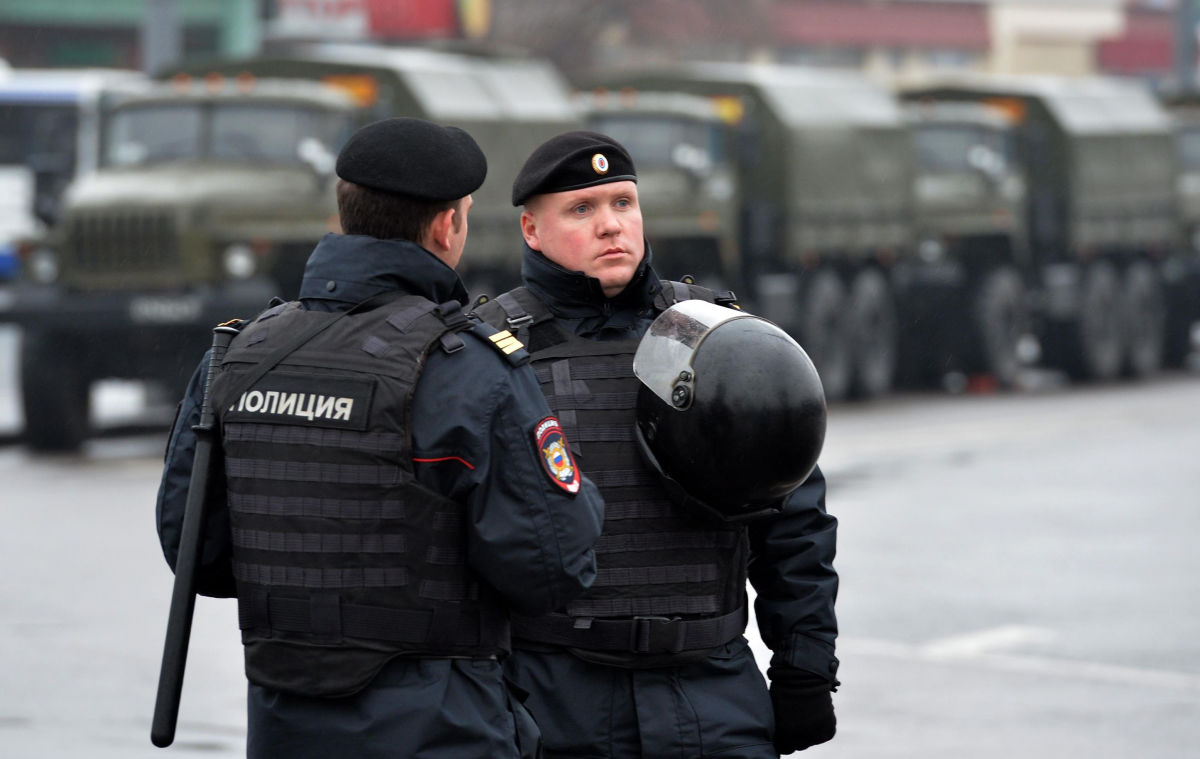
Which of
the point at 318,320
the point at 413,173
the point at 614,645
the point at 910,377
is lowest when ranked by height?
the point at 910,377

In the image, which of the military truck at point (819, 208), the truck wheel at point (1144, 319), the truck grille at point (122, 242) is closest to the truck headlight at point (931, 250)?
the military truck at point (819, 208)

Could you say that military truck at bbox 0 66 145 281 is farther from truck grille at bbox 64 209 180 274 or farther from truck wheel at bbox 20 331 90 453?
truck wheel at bbox 20 331 90 453

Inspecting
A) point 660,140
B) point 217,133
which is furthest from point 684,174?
point 217,133

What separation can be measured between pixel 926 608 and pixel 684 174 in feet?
37.3

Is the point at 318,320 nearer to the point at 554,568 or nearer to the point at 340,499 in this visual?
the point at 340,499

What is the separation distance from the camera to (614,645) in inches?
159

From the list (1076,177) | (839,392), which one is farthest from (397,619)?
(1076,177)

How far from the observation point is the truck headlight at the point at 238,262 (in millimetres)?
16016

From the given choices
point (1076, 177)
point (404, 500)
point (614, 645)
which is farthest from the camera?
point (1076, 177)

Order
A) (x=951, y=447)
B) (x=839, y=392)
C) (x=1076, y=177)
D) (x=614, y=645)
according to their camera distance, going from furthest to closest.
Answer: (x=1076, y=177) → (x=839, y=392) → (x=951, y=447) → (x=614, y=645)

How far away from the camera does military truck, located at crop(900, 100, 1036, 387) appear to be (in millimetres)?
23578

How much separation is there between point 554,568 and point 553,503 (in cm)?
10

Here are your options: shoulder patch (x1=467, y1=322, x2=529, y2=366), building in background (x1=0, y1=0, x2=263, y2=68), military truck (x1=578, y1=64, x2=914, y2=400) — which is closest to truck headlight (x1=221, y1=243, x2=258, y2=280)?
military truck (x1=578, y1=64, x2=914, y2=400)

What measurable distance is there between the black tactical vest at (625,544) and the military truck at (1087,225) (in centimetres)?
2082
